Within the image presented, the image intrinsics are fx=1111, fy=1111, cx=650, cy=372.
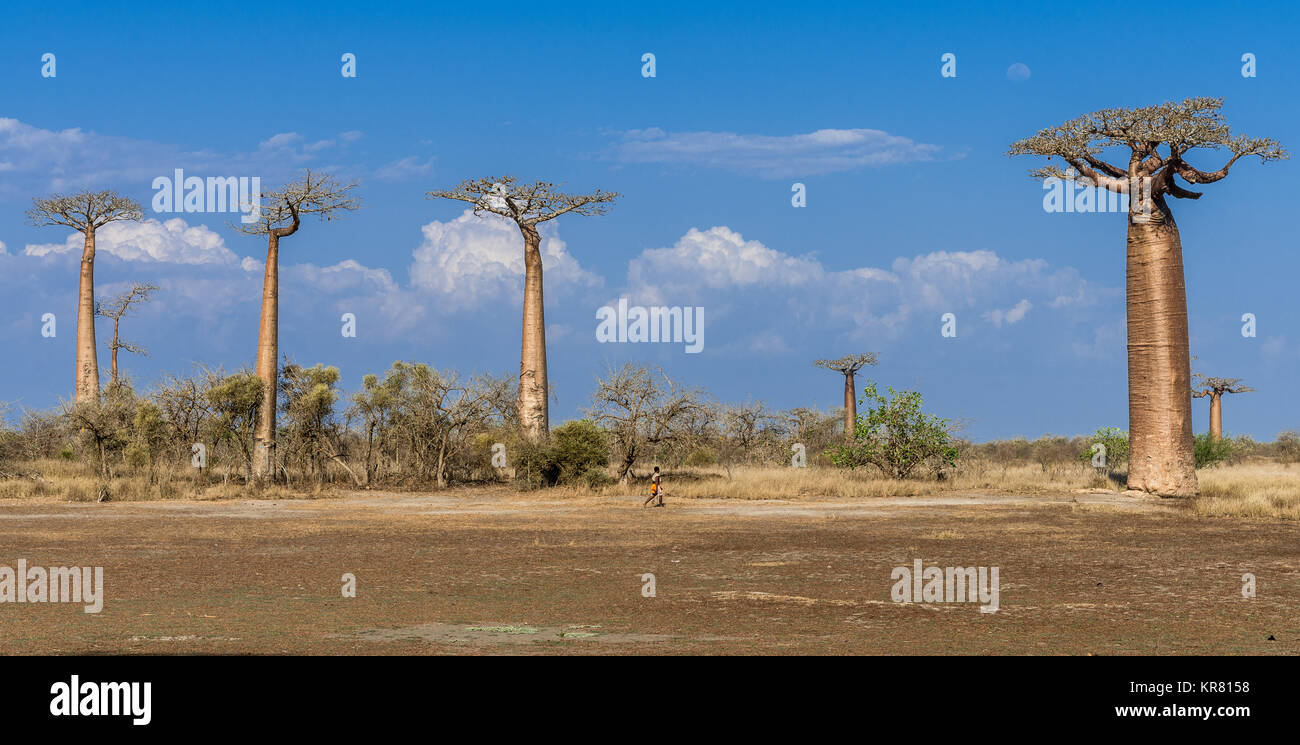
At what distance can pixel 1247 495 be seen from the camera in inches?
1078

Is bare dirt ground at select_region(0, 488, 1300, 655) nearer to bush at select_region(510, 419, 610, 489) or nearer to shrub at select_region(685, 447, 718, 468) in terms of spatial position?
bush at select_region(510, 419, 610, 489)

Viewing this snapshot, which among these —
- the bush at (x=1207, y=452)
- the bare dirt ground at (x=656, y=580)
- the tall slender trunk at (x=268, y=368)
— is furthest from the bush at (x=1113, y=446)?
the tall slender trunk at (x=268, y=368)

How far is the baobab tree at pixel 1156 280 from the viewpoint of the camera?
28.4m

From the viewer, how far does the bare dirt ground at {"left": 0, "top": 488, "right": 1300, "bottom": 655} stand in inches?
395

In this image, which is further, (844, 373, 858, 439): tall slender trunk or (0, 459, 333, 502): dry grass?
Answer: (844, 373, 858, 439): tall slender trunk

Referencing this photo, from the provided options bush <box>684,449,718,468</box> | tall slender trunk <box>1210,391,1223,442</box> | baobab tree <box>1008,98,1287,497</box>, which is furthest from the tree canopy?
tall slender trunk <box>1210,391,1223,442</box>

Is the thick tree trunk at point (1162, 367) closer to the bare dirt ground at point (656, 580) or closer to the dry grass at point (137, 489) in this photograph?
the bare dirt ground at point (656, 580)

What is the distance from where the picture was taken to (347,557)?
17.5 metres

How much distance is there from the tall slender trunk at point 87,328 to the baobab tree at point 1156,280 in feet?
122

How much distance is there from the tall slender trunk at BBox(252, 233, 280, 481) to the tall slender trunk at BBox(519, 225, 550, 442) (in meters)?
8.03

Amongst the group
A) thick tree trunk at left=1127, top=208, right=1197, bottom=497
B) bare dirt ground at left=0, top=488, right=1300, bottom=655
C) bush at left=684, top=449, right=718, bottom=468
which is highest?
thick tree trunk at left=1127, top=208, right=1197, bottom=497
